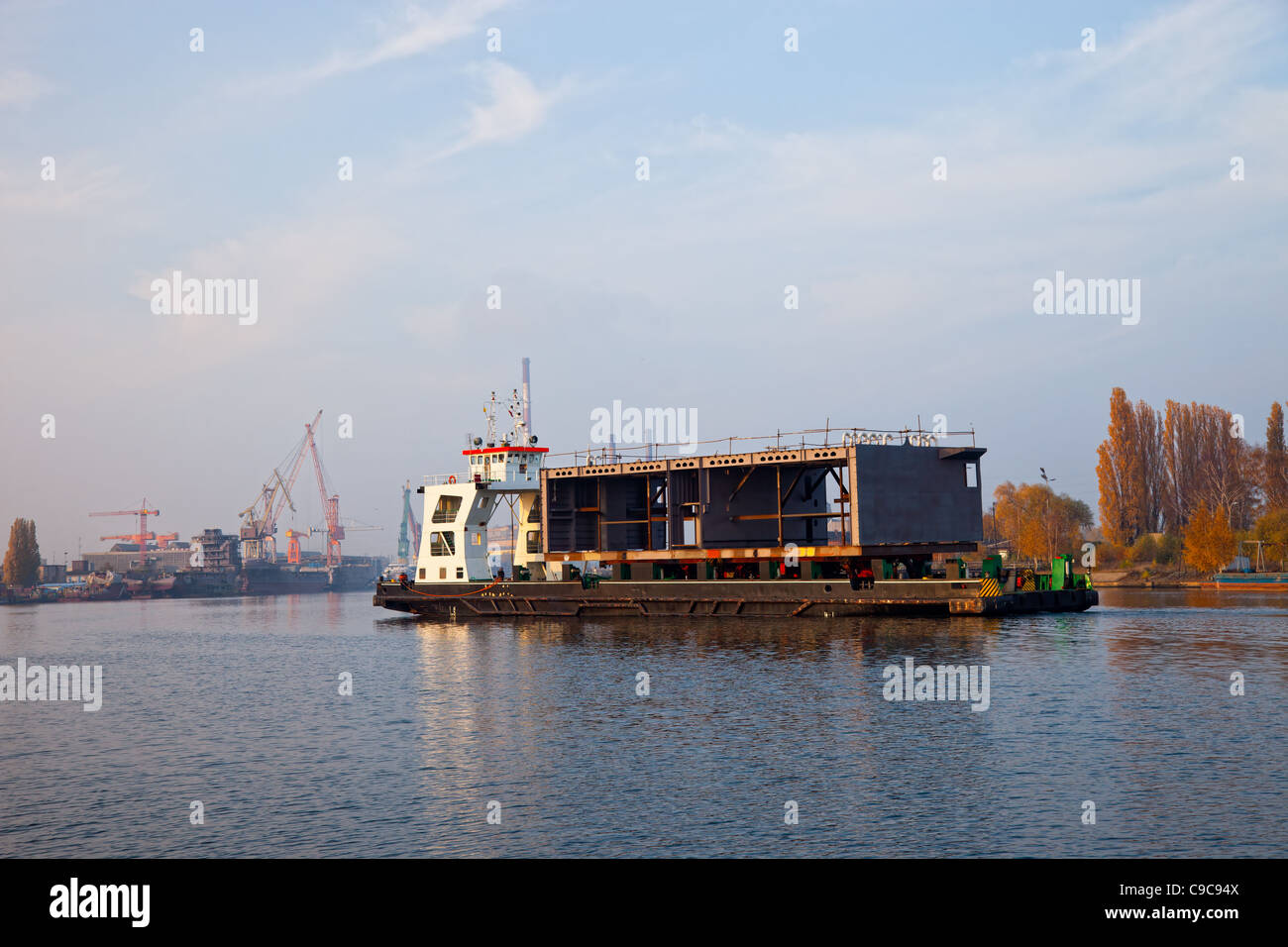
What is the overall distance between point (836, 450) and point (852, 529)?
16.3 ft

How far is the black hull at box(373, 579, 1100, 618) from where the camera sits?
59719 mm

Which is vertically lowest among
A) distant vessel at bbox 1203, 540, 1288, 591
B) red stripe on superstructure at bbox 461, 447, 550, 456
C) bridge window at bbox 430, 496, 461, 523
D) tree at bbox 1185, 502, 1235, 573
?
distant vessel at bbox 1203, 540, 1288, 591

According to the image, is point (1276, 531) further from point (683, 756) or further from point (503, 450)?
point (683, 756)

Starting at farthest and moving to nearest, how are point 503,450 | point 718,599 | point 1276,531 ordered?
point 1276,531, point 503,450, point 718,599

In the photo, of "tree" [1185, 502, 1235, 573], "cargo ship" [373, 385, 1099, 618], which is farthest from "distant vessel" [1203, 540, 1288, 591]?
"cargo ship" [373, 385, 1099, 618]

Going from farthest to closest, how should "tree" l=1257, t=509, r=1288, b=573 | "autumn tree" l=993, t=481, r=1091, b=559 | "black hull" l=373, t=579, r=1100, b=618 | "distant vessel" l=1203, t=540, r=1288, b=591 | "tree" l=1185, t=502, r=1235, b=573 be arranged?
"autumn tree" l=993, t=481, r=1091, b=559, "tree" l=1185, t=502, r=1235, b=573, "tree" l=1257, t=509, r=1288, b=573, "distant vessel" l=1203, t=540, r=1288, b=591, "black hull" l=373, t=579, r=1100, b=618

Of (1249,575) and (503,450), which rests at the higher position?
(503,450)

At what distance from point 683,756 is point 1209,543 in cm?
10298

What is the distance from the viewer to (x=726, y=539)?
73188 millimetres

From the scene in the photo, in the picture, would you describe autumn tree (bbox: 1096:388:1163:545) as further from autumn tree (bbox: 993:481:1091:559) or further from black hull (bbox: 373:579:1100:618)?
black hull (bbox: 373:579:1100:618)

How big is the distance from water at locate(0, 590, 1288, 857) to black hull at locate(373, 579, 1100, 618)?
8.33 meters

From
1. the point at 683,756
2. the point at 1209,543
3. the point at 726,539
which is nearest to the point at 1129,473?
the point at 1209,543
